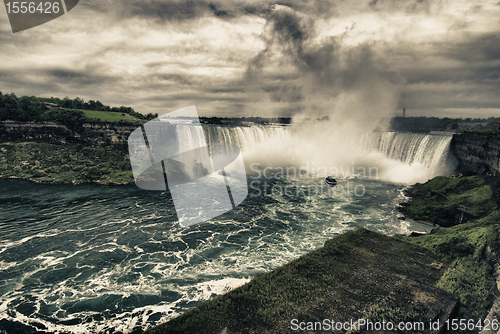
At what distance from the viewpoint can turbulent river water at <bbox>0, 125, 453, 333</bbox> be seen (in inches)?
529

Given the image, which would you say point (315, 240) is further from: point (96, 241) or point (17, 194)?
point (17, 194)

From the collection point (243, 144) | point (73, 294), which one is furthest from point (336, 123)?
point (73, 294)

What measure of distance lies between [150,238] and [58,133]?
57.3 metres

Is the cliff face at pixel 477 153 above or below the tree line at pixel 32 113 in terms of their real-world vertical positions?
below

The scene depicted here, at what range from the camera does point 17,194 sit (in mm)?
34406

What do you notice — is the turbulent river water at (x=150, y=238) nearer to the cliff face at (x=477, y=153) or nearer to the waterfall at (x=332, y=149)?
the waterfall at (x=332, y=149)

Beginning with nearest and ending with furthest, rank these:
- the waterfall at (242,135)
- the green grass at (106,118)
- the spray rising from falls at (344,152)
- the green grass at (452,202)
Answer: the green grass at (452,202), the spray rising from falls at (344,152), the waterfall at (242,135), the green grass at (106,118)

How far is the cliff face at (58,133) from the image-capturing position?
180ft

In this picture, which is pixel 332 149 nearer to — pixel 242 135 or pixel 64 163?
pixel 242 135

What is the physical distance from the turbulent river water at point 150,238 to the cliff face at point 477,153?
177 centimetres

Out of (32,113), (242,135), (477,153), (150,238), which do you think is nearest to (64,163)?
(32,113)

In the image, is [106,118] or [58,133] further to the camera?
[106,118]

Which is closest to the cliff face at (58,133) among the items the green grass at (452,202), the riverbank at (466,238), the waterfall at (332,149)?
the waterfall at (332,149)

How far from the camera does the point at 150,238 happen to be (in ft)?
70.7
